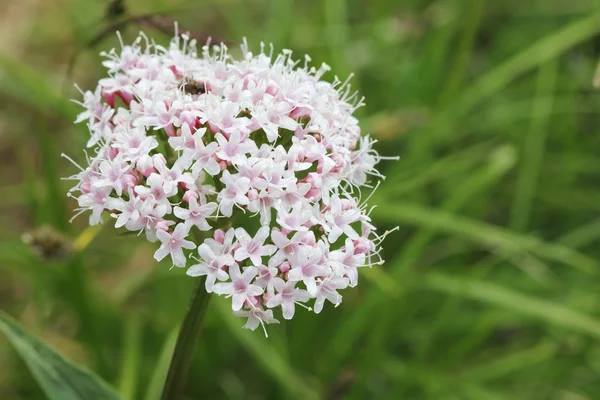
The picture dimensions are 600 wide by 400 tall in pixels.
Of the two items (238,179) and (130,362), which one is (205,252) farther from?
(130,362)

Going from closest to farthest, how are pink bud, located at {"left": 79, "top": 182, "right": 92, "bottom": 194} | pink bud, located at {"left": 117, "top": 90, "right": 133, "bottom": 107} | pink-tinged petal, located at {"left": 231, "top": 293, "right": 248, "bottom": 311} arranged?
pink-tinged petal, located at {"left": 231, "top": 293, "right": 248, "bottom": 311}, pink bud, located at {"left": 79, "top": 182, "right": 92, "bottom": 194}, pink bud, located at {"left": 117, "top": 90, "right": 133, "bottom": 107}

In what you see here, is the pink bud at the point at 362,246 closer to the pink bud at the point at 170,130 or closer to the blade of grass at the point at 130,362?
the pink bud at the point at 170,130

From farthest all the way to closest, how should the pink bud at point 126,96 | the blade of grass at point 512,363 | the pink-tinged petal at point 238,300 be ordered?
the blade of grass at point 512,363, the pink bud at point 126,96, the pink-tinged petal at point 238,300

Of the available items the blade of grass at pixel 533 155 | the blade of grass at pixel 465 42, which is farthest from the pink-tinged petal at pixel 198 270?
the blade of grass at pixel 533 155

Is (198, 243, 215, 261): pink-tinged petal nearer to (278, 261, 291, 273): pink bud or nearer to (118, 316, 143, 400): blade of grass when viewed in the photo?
(278, 261, 291, 273): pink bud

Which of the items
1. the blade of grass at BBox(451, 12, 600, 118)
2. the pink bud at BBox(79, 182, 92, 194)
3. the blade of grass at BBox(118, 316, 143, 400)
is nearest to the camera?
the pink bud at BBox(79, 182, 92, 194)

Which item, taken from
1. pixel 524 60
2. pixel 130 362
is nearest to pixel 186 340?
pixel 130 362

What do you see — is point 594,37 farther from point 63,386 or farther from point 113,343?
point 63,386

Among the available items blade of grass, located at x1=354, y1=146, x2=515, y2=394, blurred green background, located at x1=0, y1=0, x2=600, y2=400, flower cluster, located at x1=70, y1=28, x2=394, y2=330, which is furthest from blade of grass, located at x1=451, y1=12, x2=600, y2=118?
flower cluster, located at x1=70, y1=28, x2=394, y2=330
